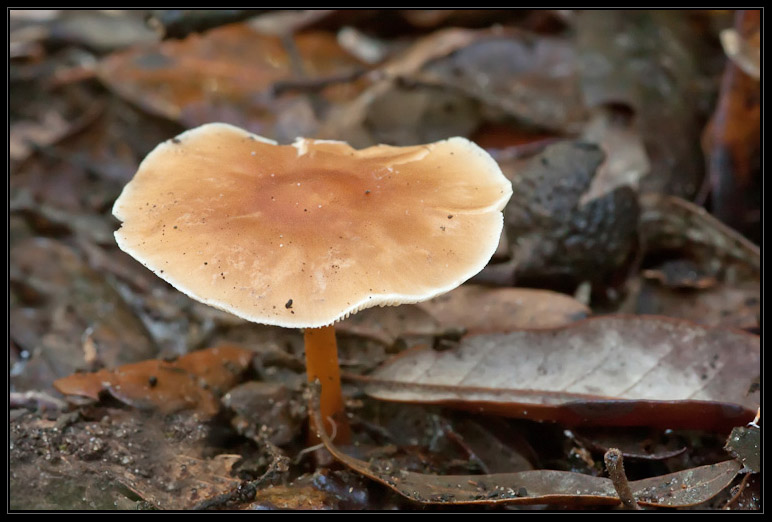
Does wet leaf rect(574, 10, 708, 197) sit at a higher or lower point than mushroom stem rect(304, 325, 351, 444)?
higher

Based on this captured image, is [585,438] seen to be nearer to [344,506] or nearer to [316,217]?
[344,506]

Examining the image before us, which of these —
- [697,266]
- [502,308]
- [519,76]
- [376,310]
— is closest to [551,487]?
[502,308]

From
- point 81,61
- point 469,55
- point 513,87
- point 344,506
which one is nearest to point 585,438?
point 344,506

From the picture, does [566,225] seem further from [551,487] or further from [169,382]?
[169,382]

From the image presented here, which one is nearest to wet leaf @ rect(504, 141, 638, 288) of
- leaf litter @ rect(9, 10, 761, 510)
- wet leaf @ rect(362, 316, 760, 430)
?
leaf litter @ rect(9, 10, 761, 510)

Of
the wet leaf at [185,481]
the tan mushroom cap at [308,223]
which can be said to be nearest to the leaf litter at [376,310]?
the wet leaf at [185,481]

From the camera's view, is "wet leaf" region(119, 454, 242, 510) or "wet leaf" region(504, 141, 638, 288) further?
"wet leaf" region(504, 141, 638, 288)

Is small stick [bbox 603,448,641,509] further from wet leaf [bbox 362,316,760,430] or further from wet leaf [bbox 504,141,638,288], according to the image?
wet leaf [bbox 504,141,638,288]

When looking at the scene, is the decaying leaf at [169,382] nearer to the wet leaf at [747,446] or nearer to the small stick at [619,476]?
the small stick at [619,476]
